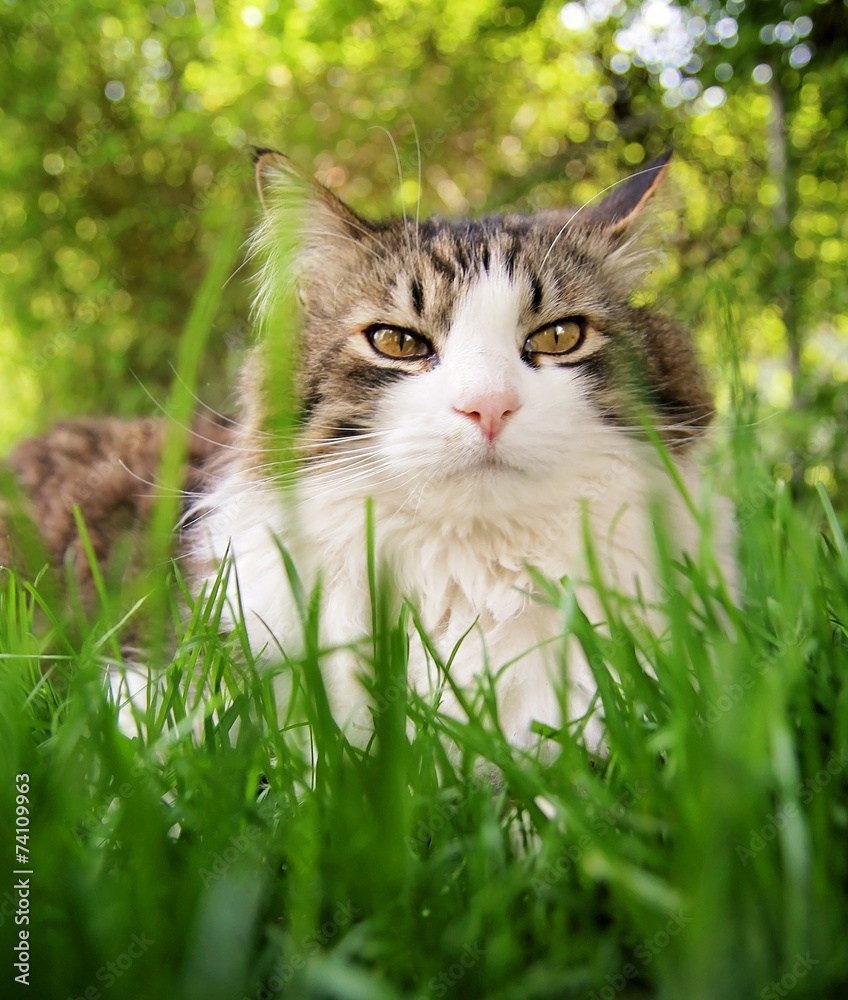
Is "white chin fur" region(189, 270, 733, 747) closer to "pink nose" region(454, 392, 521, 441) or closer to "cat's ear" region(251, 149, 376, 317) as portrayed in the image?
"pink nose" region(454, 392, 521, 441)

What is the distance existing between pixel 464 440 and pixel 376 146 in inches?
144

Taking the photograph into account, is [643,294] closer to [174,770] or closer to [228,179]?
[174,770]

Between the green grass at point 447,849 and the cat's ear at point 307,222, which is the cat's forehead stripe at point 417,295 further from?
the green grass at point 447,849

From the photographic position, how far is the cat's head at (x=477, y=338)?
128 cm

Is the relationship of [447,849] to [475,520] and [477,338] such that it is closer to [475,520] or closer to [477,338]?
[475,520]

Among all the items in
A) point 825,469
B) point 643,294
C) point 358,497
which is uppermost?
point 643,294

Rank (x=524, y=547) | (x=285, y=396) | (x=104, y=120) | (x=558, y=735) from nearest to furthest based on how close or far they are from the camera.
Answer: (x=285, y=396), (x=558, y=735), (x=524, y=547), (x=104, y=120)

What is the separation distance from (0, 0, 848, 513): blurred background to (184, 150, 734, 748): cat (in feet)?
5.30

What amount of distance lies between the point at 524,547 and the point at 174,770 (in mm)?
776

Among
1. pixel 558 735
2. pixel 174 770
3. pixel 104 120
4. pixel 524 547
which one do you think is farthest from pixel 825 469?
pixel 104 120

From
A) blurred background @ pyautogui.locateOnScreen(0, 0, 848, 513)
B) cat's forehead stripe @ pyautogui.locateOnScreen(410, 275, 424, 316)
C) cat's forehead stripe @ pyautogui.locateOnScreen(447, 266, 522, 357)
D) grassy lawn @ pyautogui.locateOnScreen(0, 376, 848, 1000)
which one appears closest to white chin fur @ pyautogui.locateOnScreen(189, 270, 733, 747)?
cat's forehead stripe @ pyautogui.locateOnScreen(447, 266, 522, 357)

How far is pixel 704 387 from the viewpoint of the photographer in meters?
1.77

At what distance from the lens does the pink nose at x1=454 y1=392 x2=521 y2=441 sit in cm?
122

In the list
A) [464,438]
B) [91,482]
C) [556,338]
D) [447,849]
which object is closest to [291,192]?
[556,338]
